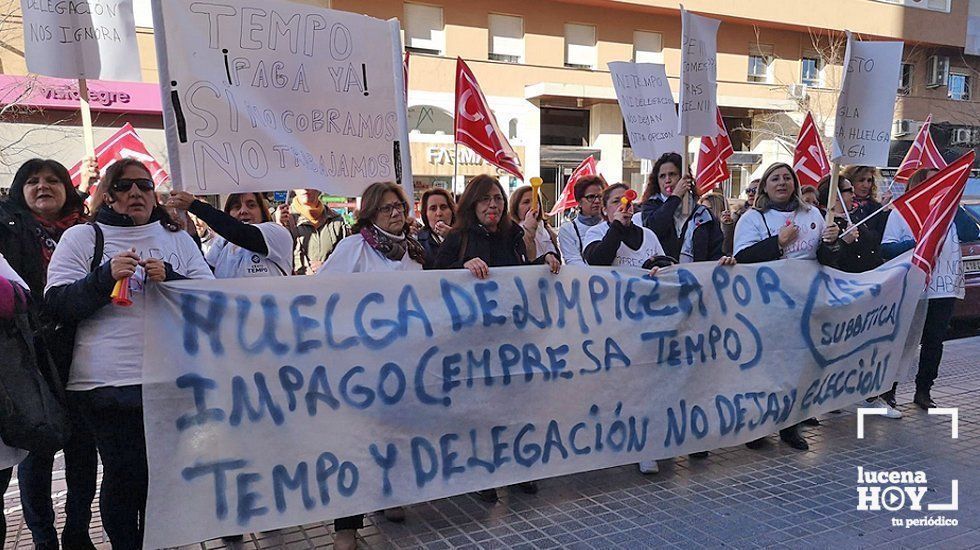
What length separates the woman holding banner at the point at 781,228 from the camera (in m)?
4.60

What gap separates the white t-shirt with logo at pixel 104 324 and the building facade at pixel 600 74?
14.3m

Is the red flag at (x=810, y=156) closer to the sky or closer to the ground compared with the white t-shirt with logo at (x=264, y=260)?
closer to the sky

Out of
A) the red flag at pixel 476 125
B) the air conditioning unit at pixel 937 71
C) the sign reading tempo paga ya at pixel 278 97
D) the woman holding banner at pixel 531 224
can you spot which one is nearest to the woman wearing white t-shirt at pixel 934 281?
the woman holding banner at pixel 531 224

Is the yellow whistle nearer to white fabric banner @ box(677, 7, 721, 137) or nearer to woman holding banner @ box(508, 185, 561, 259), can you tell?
woman holding banner @ box(508, 185, 561, 259)

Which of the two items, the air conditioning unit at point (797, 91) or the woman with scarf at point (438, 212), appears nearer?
the woman with scarf at point (438, 212)

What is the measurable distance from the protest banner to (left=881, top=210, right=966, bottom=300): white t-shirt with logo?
0.80 m

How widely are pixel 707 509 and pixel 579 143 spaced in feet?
65.0

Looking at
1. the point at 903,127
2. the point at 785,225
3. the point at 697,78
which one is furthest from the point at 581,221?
the point at 903,127

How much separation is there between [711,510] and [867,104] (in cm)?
324

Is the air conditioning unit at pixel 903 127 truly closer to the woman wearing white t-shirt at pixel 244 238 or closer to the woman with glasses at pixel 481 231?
the woman with glasses at pixel 481 231

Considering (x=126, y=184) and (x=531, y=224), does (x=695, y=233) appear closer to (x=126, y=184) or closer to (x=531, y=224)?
(x=531, y=224)

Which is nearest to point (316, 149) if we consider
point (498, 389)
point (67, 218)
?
point (67, 218)

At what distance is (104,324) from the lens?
2.81 meters

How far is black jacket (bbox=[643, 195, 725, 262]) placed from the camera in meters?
4.90
